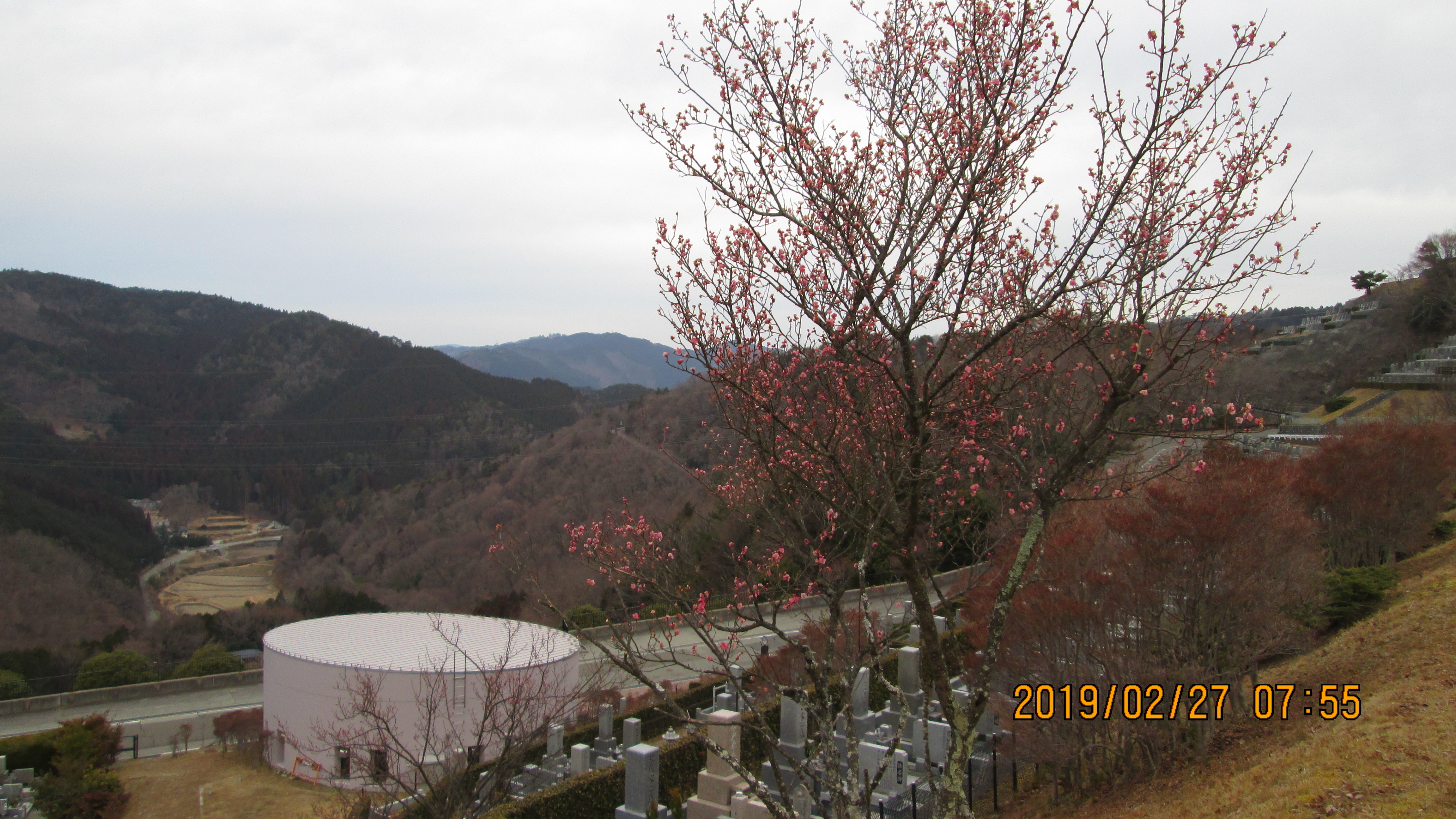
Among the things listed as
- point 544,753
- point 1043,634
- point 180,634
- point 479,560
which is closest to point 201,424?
point 479,560

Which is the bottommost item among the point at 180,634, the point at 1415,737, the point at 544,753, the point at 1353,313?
the point at 180,634

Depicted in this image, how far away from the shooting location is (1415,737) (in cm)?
630

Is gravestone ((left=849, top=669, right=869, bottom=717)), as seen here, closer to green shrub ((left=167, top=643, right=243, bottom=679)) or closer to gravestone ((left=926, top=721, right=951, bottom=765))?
gravestone ((left=926, top=721, right=951, bottom=765))

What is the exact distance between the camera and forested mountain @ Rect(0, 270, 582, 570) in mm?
80000

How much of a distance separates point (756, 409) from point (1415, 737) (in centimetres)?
586

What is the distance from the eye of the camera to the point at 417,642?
18.2 meters

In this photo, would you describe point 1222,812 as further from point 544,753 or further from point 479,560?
point 479,560

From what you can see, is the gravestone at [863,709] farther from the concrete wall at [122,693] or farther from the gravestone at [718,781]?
the concrete wall at [122,693]

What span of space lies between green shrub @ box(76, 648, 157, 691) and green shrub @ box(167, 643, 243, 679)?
30.7 inches

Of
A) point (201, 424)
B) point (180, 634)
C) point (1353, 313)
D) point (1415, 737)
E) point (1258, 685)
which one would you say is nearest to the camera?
point (1415, 737)

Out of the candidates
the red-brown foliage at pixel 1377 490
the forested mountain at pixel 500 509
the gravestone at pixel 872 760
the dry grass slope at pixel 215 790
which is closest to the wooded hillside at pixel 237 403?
the forested mountain at pixel 500 509

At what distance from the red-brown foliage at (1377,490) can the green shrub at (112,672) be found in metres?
26.9

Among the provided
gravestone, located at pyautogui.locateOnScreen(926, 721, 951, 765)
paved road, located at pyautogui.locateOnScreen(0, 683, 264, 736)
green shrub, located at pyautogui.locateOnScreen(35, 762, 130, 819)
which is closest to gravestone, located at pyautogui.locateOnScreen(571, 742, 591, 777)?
gravestone, located at pyautogui.locateOnScreen(926, 721, 951, 765)

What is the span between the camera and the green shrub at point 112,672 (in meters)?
21.4
